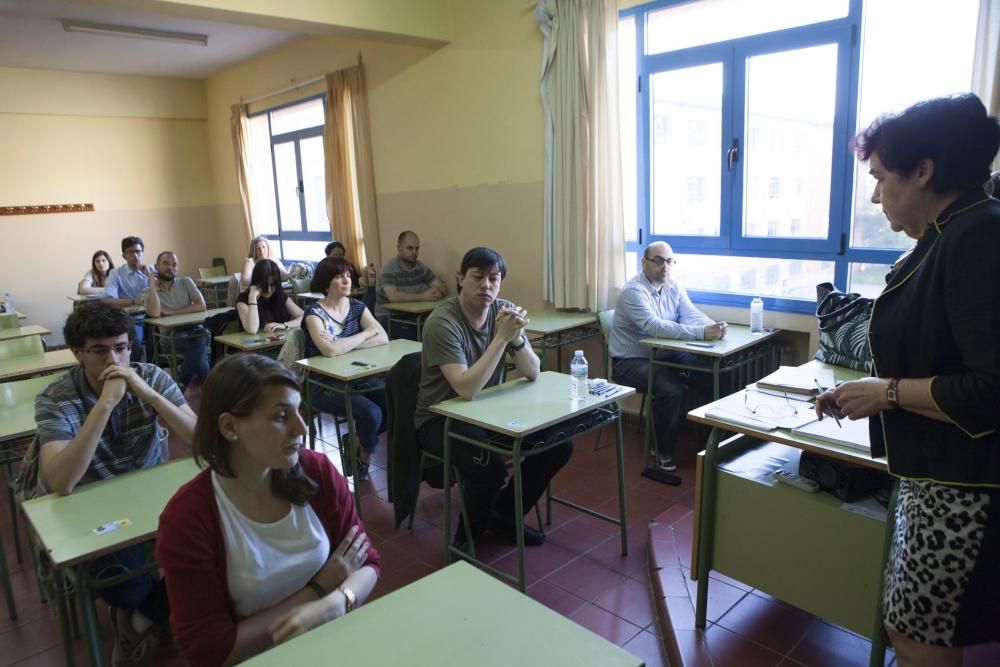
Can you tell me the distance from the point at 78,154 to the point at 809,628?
367 inches

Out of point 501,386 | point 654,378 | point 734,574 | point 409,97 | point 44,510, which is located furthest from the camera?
point 409,97

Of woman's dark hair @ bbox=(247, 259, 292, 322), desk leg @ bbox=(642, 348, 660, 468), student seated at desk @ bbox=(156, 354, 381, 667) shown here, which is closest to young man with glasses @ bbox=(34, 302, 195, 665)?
student seated at desk @ bbox=(156, 354, 381, 667)

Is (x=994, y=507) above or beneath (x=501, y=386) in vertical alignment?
above

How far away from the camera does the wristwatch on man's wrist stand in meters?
1.33

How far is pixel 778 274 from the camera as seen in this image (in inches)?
156

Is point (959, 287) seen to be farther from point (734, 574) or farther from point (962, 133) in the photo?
point (734, 574)

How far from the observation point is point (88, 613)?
1.75m

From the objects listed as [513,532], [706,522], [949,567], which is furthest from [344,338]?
[949,567]

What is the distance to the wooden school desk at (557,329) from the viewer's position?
13.8ft

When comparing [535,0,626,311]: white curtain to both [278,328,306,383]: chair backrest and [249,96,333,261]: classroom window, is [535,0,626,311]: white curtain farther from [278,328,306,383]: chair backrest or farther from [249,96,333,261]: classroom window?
[249,96,333,261]: classroom window

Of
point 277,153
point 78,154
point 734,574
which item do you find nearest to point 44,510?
point 734,574

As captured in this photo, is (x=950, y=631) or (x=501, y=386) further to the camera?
(x=501, y=386)

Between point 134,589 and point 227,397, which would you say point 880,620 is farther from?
point 134,589

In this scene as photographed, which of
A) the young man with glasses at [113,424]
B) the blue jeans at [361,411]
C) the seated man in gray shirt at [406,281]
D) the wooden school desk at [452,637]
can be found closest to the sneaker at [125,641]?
the young man with glasses at [113,424]
